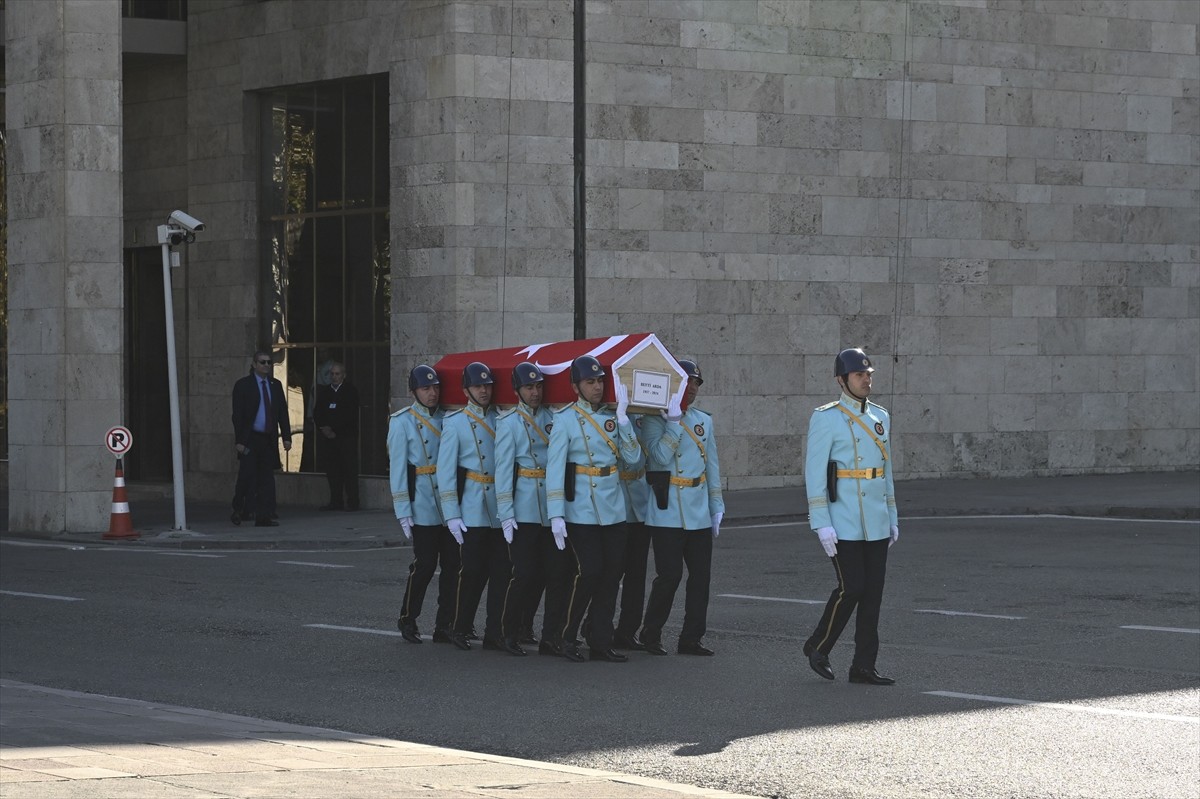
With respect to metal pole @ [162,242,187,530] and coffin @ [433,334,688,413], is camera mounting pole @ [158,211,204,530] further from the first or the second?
coffin @ [433,334,688,413]

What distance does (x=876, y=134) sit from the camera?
27.3 m

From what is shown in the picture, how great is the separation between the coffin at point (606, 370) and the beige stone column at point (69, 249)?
34.6 feet

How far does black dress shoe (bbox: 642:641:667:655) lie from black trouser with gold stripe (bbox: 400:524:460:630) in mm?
1508

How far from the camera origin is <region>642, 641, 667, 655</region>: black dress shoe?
12.8m

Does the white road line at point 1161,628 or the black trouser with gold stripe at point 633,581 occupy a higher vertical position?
the black trouser with gold stripe at point 633,581

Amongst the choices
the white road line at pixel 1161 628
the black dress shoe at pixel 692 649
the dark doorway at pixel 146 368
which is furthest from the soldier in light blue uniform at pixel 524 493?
the dark doorway at pixel 146 368

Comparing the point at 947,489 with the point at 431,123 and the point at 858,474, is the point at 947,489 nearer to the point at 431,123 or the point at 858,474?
the point at 431,123

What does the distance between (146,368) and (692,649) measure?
20922mm

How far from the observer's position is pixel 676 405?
1285 cm

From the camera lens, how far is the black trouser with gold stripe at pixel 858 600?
11.4 meters

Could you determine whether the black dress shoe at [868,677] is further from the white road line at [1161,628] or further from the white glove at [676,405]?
the white road line at [1161,628]

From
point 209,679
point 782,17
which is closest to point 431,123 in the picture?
Result: point 782,17

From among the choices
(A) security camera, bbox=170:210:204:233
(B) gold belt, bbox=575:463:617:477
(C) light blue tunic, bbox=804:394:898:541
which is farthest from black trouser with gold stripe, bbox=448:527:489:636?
(A) security camera, bbox=170:210:204:233

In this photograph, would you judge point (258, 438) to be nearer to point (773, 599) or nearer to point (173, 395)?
point (173, 395)
